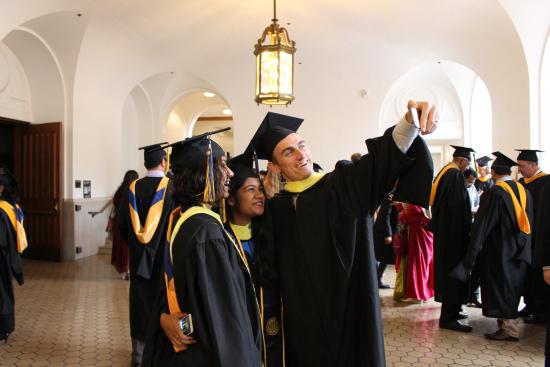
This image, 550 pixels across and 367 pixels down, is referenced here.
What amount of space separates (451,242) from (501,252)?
0.50m

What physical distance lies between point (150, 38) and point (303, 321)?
8.09m

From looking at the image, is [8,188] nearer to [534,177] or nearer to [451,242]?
[451,242]

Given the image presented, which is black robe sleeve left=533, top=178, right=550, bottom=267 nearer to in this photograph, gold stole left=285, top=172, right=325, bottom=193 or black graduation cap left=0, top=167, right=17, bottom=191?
gold stole left=285, top=172, right=325, bottom=193

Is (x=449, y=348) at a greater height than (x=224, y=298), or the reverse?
(x=224, y=298)

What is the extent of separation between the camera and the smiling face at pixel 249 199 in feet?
6.57

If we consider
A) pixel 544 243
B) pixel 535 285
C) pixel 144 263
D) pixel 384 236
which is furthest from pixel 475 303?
pixel 144 263

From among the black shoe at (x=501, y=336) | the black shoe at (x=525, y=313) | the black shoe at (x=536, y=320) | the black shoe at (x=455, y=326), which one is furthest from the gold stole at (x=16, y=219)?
the black shoe at (x=536, y=320)

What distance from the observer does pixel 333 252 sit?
1.70 m

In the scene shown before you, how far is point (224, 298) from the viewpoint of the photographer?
1.46 metres

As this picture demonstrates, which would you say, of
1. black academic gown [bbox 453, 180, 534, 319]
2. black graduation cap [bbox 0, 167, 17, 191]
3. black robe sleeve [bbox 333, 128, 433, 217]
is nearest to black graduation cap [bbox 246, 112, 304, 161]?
black robe sleeve [bbox 333, 128, 433, 217]

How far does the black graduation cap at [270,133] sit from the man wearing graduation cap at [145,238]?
5.25 feet

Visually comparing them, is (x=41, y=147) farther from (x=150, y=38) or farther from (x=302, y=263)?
(x=302, y=263)

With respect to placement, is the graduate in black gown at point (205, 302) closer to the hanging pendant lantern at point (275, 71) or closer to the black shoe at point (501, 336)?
the black shoe at point (501, 336)

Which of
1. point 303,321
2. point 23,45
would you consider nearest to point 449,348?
point 303,321
